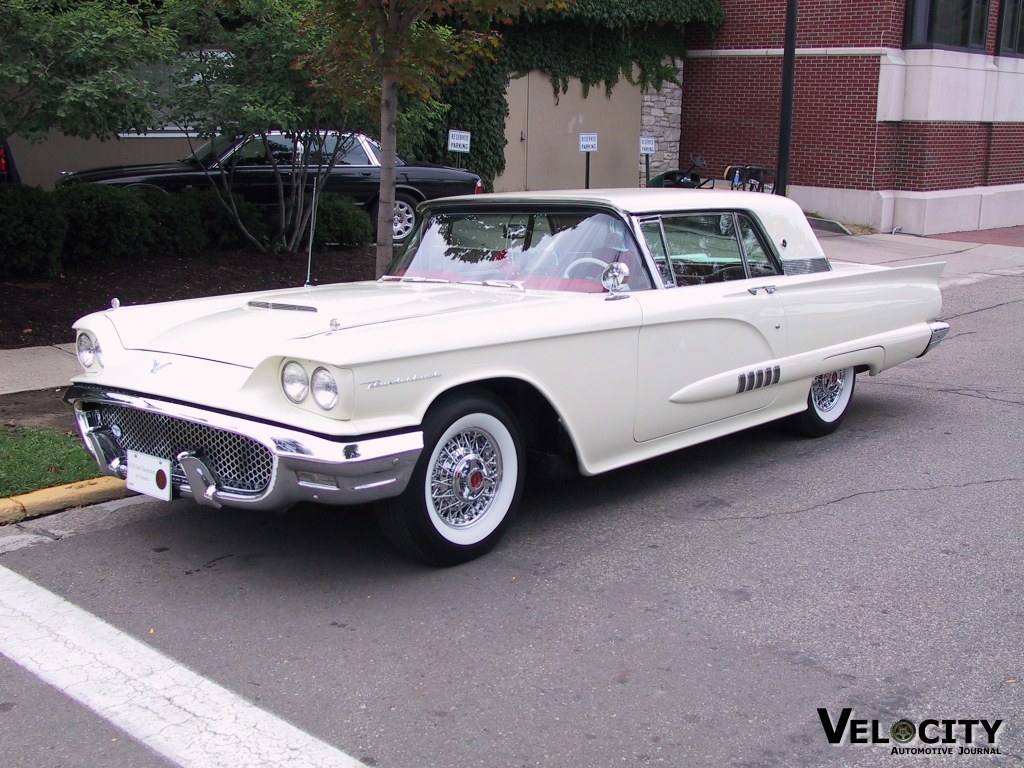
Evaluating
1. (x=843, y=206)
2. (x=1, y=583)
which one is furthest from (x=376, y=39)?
(x=843, y=206)

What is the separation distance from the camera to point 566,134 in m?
20.3

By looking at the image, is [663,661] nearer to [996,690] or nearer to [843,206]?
[996,690]

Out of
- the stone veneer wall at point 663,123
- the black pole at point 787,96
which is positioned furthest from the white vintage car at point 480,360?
the stone veneer wall at point 663,123

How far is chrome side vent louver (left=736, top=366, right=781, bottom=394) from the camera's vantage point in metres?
5.73

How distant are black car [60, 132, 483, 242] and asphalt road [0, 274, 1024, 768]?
6.49 metres

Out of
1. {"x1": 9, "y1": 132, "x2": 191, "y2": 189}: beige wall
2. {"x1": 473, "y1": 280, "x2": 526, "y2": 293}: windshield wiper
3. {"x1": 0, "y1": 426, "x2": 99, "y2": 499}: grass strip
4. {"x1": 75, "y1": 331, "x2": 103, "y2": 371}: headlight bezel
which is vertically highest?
{"x1": 9, "y1": 132, "x2": 191, "y2": 189}: beige wall

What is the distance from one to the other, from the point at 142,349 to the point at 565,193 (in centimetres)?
234

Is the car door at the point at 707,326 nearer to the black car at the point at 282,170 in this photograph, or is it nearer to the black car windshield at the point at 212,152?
the black car at the point at 282,170

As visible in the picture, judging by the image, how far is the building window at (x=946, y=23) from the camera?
18.9 meters

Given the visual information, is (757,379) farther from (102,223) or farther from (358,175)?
(358,175)

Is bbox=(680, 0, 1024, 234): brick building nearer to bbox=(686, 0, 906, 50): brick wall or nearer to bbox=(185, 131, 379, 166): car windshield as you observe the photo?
bbox=(686, 0, 906, 50): brick wall

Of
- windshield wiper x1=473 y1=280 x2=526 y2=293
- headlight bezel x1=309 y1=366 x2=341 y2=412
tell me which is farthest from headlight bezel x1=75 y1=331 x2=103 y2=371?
windshield wiper x1=473 y1=280 x2=526 y2=293

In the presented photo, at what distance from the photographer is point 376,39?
768 centimetres

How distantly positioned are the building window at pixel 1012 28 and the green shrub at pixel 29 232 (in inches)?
726
